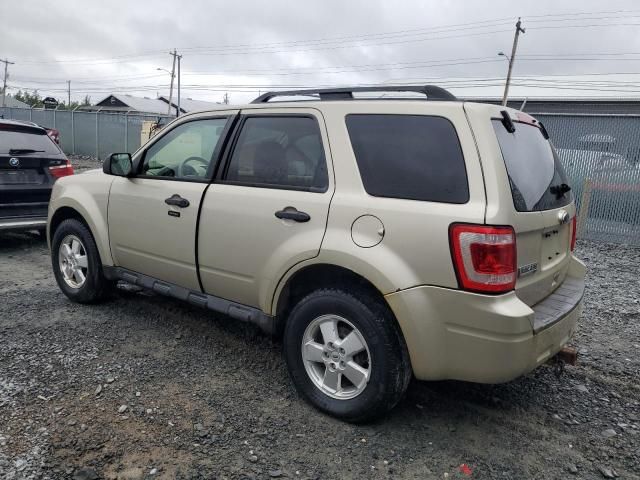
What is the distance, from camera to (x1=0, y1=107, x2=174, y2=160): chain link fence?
20.7m

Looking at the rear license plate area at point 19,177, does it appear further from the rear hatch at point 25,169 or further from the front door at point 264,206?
the front door at point 264,206

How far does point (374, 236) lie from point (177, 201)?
5.31ft

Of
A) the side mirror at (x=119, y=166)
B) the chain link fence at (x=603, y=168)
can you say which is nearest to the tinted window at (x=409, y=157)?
the side mirror at (x=119, y=166)

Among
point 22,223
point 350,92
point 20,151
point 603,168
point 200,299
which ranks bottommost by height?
point 22,223

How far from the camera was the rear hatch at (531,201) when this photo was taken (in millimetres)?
2566

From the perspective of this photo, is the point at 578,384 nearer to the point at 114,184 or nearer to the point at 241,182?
the point at 241,182

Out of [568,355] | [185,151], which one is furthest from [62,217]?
[568,355]

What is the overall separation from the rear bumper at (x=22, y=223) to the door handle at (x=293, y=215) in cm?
482

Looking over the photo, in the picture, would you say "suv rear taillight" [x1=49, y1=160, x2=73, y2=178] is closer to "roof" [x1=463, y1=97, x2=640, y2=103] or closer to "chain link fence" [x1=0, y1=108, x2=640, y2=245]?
"chain link fence" [x1=0, y1=108, x2=640, y2=245]

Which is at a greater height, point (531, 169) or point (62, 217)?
point (531, 169)

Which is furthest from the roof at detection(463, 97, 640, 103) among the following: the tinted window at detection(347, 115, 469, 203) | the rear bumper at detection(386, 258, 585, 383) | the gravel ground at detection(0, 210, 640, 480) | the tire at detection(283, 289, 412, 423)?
the rear bumper at detection(386, 258, 585, 383)

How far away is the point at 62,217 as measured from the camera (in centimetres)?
486

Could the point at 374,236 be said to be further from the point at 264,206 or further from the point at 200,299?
the point at 200,299

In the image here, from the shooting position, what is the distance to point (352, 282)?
2926 mm
